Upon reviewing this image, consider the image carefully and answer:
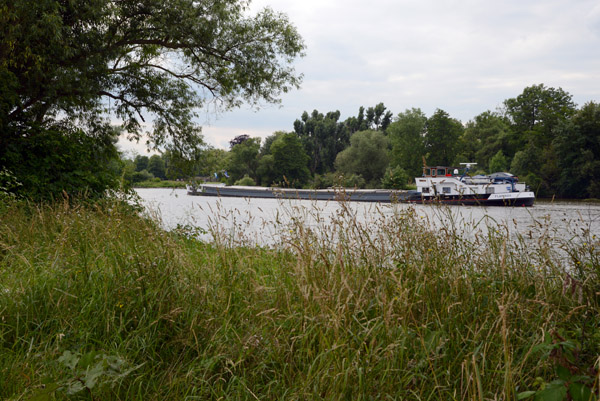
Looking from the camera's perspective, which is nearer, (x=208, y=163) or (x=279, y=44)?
(x=279, y=44)

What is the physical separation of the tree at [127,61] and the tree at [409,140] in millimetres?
47839

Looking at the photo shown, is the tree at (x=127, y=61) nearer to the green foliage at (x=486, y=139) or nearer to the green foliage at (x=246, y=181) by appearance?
the green foliage at (x=486, y=139)

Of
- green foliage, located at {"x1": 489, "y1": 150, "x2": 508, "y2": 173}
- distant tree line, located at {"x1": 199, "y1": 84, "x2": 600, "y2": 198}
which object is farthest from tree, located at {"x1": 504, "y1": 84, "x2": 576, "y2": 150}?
green foliage, located at {"x1": 489, "y1": 150, "x2": 508, "y2": 173}

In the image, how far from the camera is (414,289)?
2816mm

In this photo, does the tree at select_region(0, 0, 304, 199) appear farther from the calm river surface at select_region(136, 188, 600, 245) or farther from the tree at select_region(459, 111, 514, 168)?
the tree at select_region(459, 111, 514, 168)

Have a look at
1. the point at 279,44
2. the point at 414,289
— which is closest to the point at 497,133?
the point at 279,44

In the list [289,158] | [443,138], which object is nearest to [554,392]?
[443,138]

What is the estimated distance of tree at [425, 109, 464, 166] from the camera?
192 ft

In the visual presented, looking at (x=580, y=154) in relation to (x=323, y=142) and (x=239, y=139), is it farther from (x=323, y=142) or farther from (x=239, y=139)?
(x=239, y=139)

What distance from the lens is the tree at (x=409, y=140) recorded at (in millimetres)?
58581

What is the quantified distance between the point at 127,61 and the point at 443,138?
2073 inches

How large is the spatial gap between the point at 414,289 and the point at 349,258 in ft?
1.92

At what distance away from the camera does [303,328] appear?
8.00ft

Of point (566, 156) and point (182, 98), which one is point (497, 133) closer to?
point (566, 156)
